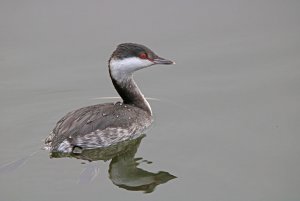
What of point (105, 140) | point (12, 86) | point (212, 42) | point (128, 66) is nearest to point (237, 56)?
point (212, 42)

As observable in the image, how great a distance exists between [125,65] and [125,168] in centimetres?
121

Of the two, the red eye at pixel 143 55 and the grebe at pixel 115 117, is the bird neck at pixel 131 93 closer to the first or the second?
the grebe at pixel 115 117

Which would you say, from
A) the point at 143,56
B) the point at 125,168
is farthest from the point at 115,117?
the point at 143,56

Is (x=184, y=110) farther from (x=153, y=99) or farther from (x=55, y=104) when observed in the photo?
(x=55, y=104)

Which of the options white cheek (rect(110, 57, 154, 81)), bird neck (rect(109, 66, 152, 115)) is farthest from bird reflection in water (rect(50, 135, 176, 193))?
white cheek (rect(110, 57, 154, 81))

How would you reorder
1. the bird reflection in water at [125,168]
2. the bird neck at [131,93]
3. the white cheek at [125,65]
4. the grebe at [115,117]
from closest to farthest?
1. the bird reflection in water at [125,168]
2. the grebe at [115,117]
3. the white cheek at [125,65]
4. the bird neck at [131,93]

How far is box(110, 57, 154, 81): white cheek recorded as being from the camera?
6211 millimetres

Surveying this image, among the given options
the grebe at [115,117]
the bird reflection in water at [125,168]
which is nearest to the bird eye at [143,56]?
the grebe at [115,117]

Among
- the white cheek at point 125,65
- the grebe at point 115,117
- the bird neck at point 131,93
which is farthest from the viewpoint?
the bird neck at point 131,93

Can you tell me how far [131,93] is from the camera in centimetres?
652

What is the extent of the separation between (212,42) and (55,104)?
2.41m

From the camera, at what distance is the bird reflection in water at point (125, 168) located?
537 cm

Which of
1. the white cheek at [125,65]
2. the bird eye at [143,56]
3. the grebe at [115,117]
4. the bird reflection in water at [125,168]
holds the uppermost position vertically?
the bird eye at [143,56]

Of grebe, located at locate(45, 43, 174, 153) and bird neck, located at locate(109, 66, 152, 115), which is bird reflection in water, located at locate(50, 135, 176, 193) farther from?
bird neck, located at locate(109, 66, 152, 115)
